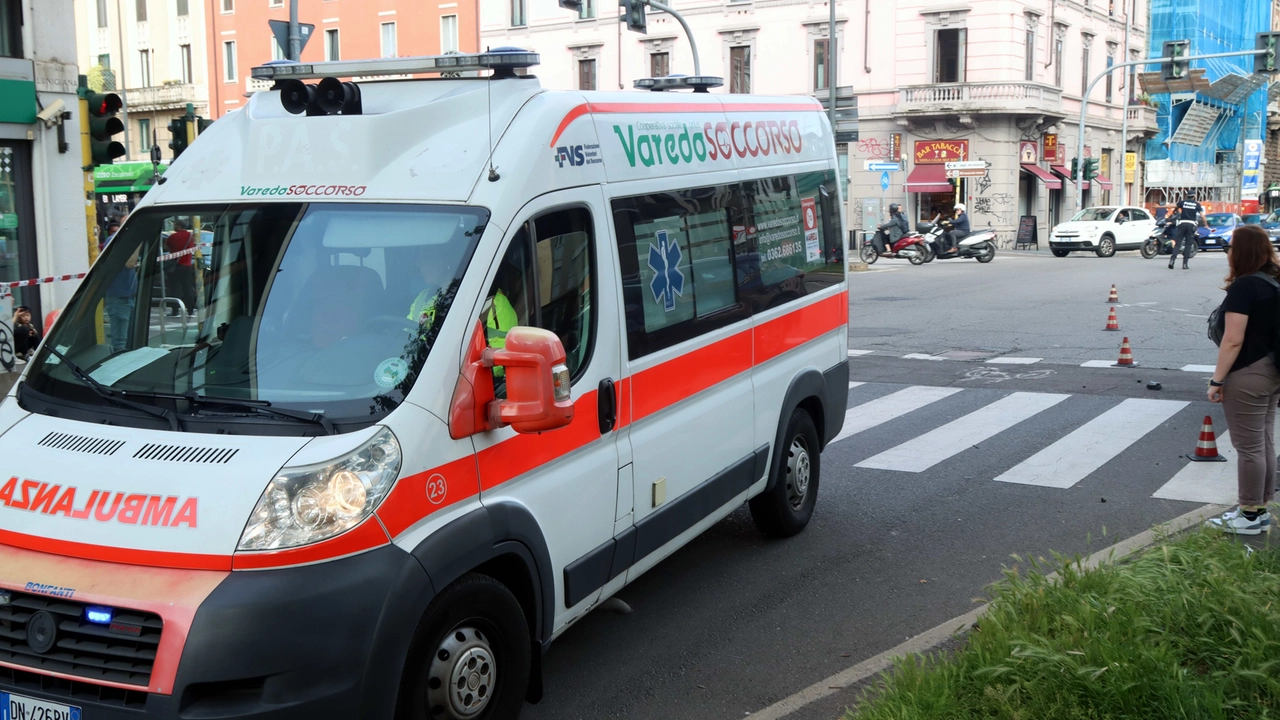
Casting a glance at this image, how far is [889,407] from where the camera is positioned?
36.7 feet

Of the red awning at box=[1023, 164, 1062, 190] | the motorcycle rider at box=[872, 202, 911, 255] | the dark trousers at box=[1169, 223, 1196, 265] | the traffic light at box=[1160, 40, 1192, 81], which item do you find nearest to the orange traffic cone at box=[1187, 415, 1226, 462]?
the traffic light at box=[1160, 40, 1192, 81]

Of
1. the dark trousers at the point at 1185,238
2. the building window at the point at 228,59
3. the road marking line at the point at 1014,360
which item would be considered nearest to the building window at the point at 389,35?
the building window at the point at 228,59

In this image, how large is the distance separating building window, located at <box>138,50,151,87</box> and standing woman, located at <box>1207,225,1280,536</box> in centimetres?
6168

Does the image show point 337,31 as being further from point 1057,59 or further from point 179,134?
point 179,134

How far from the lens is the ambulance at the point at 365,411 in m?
→ 3.42

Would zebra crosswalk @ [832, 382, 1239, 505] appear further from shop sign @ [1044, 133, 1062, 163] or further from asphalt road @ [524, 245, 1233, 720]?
shop sign @ [1044, 133, 1062, 163]

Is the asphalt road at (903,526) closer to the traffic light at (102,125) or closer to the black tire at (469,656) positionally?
the black tire at (469,656)

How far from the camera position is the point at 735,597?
5.95m

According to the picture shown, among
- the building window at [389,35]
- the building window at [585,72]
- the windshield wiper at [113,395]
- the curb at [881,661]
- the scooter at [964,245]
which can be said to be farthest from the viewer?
the building window at [389,35]

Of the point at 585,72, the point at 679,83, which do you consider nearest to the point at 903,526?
the point at 679,83

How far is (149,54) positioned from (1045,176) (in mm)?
42575

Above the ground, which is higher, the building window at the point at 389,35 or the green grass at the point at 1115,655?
the building window at the point at 389,35

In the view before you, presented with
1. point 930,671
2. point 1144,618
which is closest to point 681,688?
point 930,671

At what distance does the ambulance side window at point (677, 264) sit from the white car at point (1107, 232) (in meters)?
34.6
